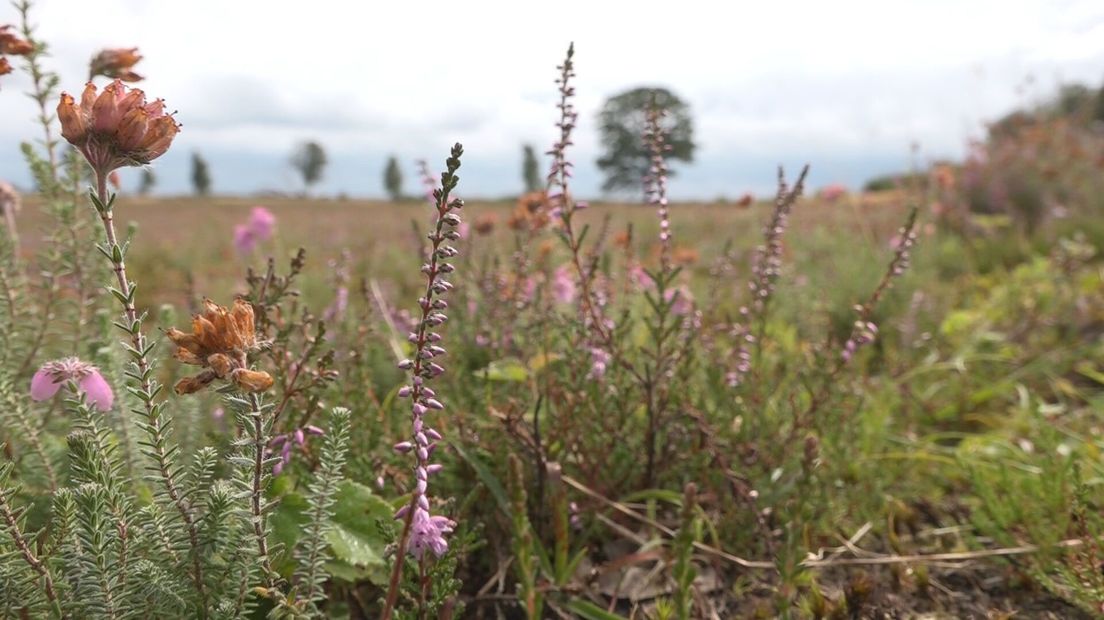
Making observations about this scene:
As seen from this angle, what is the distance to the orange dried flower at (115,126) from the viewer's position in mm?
1049

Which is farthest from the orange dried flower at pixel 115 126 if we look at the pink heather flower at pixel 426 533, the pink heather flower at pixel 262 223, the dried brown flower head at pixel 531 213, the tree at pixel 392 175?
the tree at pixel 392 175

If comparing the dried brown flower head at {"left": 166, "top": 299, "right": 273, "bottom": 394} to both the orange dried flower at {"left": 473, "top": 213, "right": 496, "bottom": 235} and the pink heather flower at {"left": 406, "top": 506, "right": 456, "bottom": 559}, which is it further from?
the orange dried flower at {"left": 473, "top": 213, "right": 496, "bottom": 235}

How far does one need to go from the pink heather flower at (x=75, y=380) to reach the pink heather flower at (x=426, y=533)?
641 mm

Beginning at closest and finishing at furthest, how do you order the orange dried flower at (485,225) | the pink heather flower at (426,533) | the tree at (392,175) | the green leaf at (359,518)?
the pink heather flower at (426,533), the green leaf at (359,518), the orange dried flower at (485,225), the tree at (392,175)

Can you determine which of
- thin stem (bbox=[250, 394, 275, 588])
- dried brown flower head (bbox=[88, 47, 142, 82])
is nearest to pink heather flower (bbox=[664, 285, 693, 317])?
thin stem (bbox=[250, 394, 275, 588])

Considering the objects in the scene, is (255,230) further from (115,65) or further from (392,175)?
(392,175)

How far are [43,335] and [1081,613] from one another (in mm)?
3010

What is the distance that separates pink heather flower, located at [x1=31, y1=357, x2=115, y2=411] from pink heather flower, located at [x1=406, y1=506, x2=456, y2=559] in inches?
25.3

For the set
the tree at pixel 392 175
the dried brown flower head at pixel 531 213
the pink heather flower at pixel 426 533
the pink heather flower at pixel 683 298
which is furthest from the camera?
the tree at pixel 392 175

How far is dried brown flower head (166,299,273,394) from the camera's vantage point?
38.4 inches

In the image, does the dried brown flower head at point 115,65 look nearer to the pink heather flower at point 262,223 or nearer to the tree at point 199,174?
the pink heather flower at point 262,223

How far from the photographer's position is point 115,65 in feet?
5.71

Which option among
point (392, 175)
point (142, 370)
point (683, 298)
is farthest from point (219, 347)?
point (392, 175)

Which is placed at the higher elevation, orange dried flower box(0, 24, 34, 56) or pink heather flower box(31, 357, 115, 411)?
orange dried flower box(0, 24, 34, 56)
